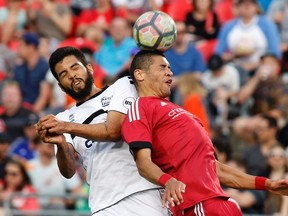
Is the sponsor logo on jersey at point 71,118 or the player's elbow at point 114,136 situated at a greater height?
the sponsor logo on jersey at point 71,118

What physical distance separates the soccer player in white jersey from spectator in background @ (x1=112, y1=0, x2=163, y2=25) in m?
9.24

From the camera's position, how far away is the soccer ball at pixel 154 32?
803cm

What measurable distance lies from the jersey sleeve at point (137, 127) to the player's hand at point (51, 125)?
0.48m

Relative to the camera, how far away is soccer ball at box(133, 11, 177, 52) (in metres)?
8.03

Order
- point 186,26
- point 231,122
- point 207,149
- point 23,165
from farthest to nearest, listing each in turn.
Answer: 1. point 186,26
2. point 231,122
3. point 23,165
4. point 207,149

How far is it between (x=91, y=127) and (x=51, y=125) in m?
0.34

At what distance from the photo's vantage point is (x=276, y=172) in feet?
42.6

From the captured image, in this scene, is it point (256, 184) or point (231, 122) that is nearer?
point (256, 184)

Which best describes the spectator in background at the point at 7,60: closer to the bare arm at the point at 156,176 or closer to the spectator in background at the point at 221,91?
the spectator in background at the point at 221,91

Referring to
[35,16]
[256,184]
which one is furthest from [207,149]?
[35,16]

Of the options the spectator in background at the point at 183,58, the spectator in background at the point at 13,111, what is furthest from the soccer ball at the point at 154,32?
the spectator in background at the point at 183,58

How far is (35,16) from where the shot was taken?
17.5 m

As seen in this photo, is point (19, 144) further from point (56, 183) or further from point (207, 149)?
point (207, 149)

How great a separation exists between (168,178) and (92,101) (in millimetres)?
1245
